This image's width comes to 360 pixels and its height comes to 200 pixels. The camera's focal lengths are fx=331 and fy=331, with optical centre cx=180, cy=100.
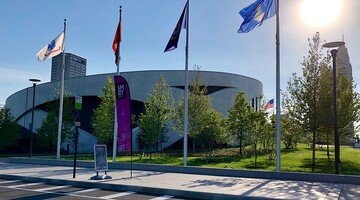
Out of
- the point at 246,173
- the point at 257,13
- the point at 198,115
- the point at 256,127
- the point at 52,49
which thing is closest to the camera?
the point at 246,173

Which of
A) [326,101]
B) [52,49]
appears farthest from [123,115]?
[326,101]

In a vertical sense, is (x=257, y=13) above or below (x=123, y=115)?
above

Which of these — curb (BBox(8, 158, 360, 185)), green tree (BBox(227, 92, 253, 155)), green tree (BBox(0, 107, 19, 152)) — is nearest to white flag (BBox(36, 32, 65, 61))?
curb (BBox(8, 158, 360, 185))

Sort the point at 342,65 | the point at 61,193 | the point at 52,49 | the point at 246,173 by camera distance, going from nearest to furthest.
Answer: the point at 61,193
the point at 246,173
the point at 52,49
the point at 342,65

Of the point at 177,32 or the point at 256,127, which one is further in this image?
the point at 256,127

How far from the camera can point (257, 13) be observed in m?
15.9

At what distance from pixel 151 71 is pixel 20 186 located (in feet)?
121

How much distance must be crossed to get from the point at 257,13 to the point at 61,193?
11.7 m

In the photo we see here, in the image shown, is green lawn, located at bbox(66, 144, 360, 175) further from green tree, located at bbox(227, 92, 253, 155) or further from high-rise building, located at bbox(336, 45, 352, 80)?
high-rise building, located at bbox(336, 45, 352, 80)

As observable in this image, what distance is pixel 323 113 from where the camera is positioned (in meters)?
20.4

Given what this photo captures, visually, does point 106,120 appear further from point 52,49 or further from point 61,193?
point 61,193

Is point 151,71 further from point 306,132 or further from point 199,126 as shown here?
point 306,132

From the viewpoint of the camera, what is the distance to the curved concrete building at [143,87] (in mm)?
49156


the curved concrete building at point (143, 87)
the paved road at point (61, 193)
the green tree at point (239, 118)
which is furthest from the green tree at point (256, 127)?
the curved concrete building at point (143, 87)
